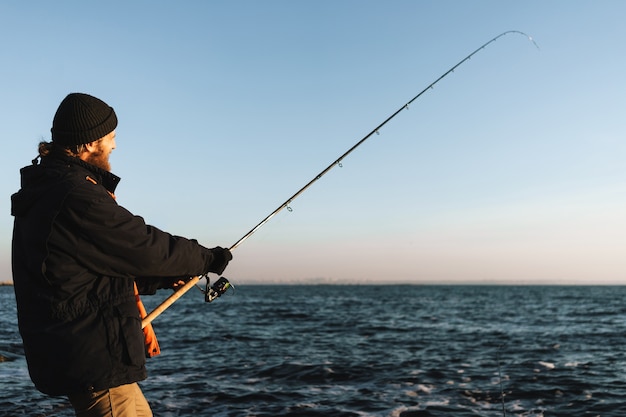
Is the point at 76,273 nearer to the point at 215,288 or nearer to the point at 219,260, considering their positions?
the point at 219,260

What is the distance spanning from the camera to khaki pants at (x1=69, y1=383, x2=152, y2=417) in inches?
112

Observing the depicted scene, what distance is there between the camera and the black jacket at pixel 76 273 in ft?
8.52

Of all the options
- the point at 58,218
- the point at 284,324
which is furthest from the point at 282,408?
the point at 284,324

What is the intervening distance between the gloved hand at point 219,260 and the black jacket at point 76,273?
1.30 feet

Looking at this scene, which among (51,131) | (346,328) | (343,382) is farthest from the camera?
(346,328)

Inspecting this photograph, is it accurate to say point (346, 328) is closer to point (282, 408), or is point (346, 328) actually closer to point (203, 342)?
point (203, 342)

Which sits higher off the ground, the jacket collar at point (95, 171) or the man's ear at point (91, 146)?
the man's ear at point (91, 146)

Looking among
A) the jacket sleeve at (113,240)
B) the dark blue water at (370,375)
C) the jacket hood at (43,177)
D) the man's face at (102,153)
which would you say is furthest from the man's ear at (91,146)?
the dark blue water at (370,375)

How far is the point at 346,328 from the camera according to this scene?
2462 cm

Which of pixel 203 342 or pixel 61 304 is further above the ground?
pixel 61 304

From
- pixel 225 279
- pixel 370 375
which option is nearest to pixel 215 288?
pixel 225 279

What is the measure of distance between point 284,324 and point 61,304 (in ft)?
81.9

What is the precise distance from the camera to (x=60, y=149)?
2.89 metres

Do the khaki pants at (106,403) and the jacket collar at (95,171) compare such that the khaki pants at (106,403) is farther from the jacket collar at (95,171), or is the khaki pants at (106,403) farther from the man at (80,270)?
the jacket collar at (95,171)
